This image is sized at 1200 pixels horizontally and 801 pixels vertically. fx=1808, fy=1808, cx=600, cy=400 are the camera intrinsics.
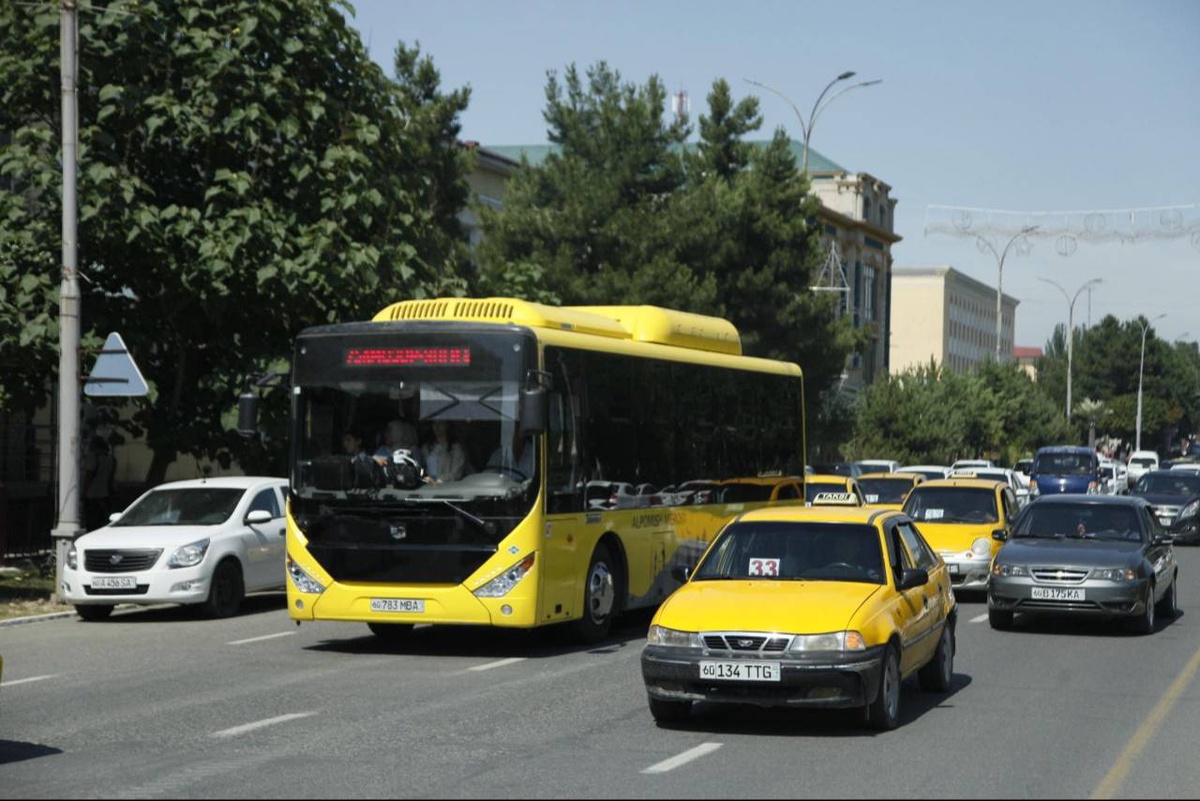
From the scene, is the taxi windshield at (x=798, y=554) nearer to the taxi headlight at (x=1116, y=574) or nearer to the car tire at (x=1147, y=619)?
the taxi headlight at (x=1116, y=574)

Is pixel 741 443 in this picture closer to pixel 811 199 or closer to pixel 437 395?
pixel 437 395

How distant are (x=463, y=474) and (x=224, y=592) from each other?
598cm

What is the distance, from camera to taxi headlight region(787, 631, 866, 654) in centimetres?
1144


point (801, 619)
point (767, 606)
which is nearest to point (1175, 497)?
point (767, 606)

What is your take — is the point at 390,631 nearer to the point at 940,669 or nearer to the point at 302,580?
the point at 302,580

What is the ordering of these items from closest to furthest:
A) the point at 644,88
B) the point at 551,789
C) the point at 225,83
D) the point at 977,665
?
the point at 551,789 → the point at 977,665 → the point at 225,83 → the point at 644,88

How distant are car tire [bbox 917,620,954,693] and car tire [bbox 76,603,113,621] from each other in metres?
10.6

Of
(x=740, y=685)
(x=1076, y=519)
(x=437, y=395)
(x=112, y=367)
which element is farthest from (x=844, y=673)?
(x=112, y=367)

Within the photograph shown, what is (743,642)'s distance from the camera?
11.6 metres

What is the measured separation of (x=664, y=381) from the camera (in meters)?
19.6

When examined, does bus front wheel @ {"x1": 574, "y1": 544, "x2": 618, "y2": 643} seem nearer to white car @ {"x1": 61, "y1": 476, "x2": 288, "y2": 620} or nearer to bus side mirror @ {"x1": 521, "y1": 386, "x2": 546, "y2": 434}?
bus side mirror @ {"x1": 521, "y1": 386, "x2": 546, "y2": 434}

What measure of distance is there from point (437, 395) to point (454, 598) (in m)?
1.86

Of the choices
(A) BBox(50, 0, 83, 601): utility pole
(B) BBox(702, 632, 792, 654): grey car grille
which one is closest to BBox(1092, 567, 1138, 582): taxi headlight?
(B) BBox(702, 632, 792, 654): grey car grille

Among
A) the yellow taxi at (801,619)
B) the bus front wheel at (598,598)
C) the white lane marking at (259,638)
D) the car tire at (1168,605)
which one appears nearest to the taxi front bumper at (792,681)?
the yellow taxi at (801,619)
